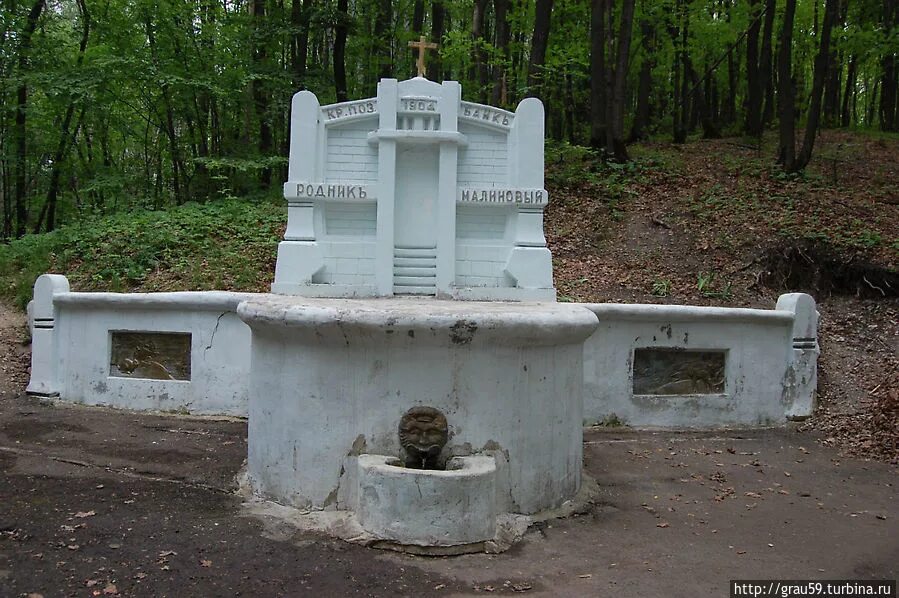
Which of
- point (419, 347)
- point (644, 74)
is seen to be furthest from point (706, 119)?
point (419, 347)

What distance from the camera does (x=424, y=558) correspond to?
13.8 feet

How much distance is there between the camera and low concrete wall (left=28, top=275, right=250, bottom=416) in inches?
321

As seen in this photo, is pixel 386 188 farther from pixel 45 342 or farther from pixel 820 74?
pixel 820 74

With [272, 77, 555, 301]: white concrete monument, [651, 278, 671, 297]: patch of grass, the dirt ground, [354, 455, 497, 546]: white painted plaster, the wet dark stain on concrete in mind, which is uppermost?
[272, 77, 555, 301]: white concrete monument

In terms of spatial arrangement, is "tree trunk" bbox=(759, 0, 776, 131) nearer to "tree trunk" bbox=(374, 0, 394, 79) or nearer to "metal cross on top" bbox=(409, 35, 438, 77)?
→ "tree trunk" bbox=(374, 0, 394, 79)

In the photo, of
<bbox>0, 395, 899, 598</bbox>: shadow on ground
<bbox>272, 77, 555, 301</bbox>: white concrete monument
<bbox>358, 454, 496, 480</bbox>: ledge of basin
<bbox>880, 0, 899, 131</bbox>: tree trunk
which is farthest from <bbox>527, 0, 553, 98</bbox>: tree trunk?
<bbox>880, 0, 899, 131</bbox>: tree trunk

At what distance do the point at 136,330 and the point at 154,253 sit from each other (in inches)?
172

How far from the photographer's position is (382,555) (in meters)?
4.21

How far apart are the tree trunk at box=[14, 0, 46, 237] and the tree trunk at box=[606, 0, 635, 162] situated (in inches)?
504

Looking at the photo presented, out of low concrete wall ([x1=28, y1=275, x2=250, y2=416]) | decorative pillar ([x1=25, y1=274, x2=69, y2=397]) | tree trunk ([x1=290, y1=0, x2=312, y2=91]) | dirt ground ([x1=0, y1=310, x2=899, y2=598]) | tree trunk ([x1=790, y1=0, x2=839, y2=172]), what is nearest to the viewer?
dirt ground ([x1=0, y1=310, x2=899, y2=598])

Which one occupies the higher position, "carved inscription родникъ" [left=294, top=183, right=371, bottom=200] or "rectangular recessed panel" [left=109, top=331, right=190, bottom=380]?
"carved inscription родникъ" [left=294, top=183, right=371, bottom=200]

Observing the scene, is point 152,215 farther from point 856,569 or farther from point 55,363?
point 856,569

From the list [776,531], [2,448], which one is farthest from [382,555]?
[2,448]

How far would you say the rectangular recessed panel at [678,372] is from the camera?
8070mm
